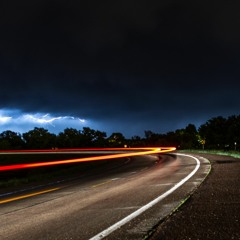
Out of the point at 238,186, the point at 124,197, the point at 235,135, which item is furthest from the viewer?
the point at 235,135

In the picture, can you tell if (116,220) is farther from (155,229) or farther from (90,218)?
(155,229)

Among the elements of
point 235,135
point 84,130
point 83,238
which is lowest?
point 83,238

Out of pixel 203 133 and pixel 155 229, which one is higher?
pixel 203 133

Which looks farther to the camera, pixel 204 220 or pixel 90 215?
pixel 90 215

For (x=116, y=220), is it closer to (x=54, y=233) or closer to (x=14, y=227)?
(x=54, y=233)

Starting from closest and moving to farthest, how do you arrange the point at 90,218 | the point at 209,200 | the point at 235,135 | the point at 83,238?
1. the point at 83,238
2. the point at 90,218
3. the point at 209,200
4. the point at 235,135

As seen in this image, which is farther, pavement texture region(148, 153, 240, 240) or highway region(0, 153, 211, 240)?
highway region(0, 153, 211, 240)

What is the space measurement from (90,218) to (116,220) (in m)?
0.70

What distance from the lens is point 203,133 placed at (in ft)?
347

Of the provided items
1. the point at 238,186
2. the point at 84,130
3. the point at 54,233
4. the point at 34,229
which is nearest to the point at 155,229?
Answer: the point at 54,233

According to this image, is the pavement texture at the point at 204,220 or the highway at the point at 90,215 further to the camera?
the highway at the point at 90,215

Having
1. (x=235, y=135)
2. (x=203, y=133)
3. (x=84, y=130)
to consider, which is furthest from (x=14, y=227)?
(x=84, y=130)

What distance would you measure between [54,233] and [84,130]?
7447 inches

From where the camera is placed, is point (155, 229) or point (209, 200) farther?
point (209, 200)
